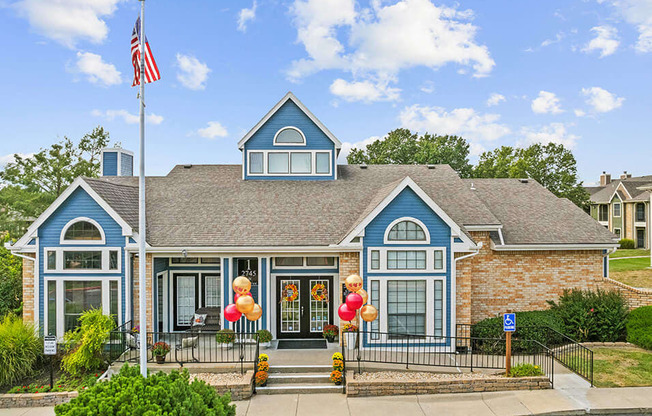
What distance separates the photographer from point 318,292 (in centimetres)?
1508

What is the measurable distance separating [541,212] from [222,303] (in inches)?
547

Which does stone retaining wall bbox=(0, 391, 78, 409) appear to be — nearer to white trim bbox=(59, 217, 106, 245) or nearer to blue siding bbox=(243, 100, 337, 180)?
white trim bbox=(59, 217, 106, 245)

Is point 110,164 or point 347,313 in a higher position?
point 110,164

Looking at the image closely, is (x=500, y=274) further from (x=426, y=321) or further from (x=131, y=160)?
(x=131, y=160)

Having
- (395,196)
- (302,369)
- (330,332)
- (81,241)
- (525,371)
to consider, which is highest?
(395,196)

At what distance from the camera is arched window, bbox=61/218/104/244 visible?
13703 millimetres

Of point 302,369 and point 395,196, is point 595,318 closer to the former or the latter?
point 395,196

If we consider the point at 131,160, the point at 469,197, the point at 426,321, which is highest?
the point at 131,160

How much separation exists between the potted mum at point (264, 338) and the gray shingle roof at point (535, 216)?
32.0 ft

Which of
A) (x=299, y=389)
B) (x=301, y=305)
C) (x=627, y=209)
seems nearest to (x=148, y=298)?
(x=301, y=305)

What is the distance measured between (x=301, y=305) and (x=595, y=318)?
34.8 ft

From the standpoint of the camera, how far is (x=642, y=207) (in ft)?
137

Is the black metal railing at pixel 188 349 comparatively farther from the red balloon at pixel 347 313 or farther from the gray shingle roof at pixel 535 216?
the gray shingle roof at pixel 535 216

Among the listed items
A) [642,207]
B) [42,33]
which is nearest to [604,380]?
[42,33]
